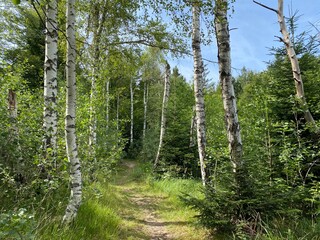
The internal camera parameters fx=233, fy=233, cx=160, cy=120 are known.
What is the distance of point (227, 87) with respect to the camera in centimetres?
388

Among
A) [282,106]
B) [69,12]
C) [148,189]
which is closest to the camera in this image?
[69,12]

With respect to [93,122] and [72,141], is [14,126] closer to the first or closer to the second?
[72,141]

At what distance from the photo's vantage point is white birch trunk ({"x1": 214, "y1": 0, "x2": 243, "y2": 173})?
3732 millimetres

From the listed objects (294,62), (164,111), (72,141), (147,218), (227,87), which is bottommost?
(147,218)

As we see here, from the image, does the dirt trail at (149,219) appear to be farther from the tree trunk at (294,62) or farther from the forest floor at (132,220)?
the tree trunk at (294,62)

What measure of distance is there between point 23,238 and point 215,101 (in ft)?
55.3

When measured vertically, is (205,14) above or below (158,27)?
below

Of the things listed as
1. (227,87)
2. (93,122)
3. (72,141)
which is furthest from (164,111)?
(72,141)

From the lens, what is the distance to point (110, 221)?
4.01 meters

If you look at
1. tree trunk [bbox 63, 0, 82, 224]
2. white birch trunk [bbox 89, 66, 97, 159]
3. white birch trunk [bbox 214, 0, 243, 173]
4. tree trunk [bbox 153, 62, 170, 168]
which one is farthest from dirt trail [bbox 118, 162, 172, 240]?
tree trunk [bbox 153, 62, 170, 168]

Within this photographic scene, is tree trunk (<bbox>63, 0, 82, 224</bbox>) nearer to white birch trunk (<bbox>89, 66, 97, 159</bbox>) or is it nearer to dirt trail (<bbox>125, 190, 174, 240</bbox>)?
white birch trunk (<bbox>89, 66, 97, 159</bbox>)

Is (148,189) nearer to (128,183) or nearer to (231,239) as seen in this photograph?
(128,183)

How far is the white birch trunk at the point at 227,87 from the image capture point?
12.2ft

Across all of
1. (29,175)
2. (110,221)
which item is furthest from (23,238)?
(110,221)
